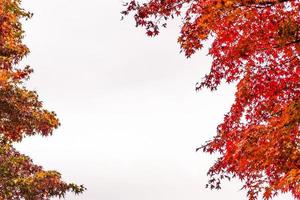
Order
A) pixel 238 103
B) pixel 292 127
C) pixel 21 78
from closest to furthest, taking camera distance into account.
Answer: pixel 292 127 < pixel 238 103 < pixel 21 78

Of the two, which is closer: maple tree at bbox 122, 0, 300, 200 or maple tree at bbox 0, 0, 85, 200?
maple tree at bbox 122, 0, 300, 200

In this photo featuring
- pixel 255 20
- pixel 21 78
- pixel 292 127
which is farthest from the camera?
pixel 21 78

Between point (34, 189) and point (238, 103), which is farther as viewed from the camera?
point (34, 189)

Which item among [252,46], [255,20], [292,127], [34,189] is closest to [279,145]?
[292,127]

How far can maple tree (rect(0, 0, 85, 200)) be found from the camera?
14.8 m

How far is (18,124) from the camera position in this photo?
15.8m

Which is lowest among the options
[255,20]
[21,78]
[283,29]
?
[283,29]

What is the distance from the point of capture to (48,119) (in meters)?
15.5

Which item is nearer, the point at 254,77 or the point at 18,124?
the point at 254,77

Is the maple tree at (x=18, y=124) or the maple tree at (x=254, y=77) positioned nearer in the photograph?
the maple tree at (x=254, y=77)

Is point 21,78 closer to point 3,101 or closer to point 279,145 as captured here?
point 3,101

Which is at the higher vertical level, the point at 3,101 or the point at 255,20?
the point at 3,101

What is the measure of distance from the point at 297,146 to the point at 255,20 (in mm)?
2833

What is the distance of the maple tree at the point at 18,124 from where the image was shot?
14.8 m
